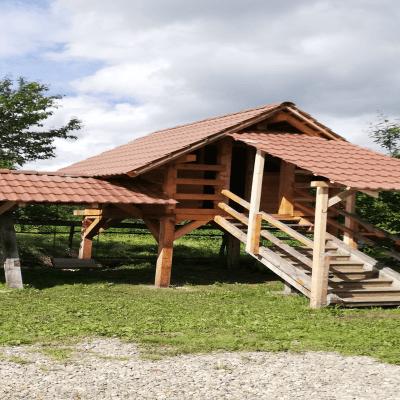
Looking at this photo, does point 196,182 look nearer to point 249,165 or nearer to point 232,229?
point 232,229

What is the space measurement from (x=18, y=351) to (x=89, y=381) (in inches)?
56.6

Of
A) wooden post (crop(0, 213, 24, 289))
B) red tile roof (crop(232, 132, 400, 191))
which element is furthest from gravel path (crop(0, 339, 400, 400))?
wooden post (crop(0, 213, 24, 289))

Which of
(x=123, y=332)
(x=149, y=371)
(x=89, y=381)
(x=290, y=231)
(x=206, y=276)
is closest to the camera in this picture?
(x=89, y=381)

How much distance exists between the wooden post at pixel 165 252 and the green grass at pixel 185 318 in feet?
1.06

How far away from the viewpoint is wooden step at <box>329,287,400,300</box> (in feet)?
33.6

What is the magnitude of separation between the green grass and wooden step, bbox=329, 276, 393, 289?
0.70m

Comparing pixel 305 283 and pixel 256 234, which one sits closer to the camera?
pixel 305 283

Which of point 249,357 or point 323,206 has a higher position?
point 323,206

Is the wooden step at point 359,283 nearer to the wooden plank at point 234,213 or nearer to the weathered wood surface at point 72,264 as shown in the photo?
the wooden plank at point 234,213

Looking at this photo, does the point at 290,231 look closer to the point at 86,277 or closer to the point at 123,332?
the point at 123,332

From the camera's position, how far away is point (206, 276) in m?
15.1

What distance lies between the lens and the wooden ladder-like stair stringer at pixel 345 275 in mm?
10211

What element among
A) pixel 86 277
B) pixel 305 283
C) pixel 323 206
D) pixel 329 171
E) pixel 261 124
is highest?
pixel 261 124

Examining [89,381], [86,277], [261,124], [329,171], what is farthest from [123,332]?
[261,124]
